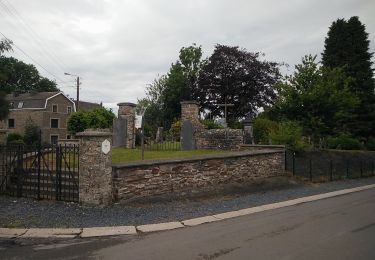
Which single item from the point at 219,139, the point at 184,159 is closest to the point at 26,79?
the point at 219,139

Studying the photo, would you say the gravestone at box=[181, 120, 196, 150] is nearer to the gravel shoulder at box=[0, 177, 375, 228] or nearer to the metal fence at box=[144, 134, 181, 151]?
the metal fence at box=[144, 134, 181, 151]

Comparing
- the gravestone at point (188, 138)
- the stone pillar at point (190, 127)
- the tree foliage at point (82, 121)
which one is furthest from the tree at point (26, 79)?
the gravestone at point (188, 138)

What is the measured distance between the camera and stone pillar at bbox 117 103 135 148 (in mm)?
21797

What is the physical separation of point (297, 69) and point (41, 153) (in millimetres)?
19333

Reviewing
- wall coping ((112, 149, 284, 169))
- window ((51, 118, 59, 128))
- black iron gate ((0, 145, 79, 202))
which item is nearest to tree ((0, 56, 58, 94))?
window ((51, 118, 59, 128))

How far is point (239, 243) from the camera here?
7.23 metres

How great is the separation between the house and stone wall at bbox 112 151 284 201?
46.5m

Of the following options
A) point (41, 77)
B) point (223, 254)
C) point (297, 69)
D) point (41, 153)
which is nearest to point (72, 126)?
point (297, 69)

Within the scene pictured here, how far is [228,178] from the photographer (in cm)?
1452

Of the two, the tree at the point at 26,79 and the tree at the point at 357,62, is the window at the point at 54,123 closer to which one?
the tree at the point at 26,79

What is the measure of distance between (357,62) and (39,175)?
1349 inches

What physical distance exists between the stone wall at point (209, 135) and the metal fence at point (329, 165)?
9.31 ft

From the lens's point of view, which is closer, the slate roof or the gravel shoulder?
the gravel shoulder

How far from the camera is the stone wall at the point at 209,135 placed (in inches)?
794
